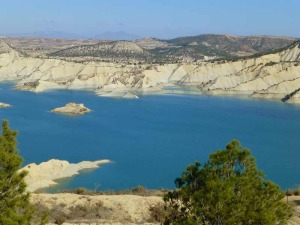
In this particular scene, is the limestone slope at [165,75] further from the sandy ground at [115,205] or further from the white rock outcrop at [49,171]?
the sandy ground at [115,205]

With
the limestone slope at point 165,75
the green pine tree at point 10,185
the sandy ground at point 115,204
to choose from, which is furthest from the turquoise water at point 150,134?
the green pine tree at point 10,185

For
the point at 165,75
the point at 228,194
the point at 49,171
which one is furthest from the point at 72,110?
the point at 228,194

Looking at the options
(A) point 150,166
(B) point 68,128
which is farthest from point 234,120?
(A) point 150,166

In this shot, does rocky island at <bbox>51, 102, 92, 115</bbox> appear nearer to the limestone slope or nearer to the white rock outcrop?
the limestone slope

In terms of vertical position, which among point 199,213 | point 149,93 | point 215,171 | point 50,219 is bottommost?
point 149,93

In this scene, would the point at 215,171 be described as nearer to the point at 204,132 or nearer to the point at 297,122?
the point at 204,132

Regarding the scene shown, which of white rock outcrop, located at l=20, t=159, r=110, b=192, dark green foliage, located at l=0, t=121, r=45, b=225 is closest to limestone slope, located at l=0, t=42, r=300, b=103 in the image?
white rock outcrop, located at l=20, t=159, r=110, b=192
